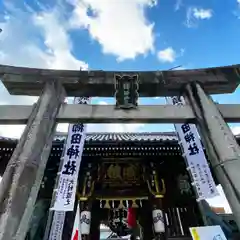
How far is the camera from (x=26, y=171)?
9.94ft

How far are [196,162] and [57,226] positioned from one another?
3774mm

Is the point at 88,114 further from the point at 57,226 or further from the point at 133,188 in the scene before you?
the point at 133,188

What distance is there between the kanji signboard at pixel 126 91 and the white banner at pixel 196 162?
2.30 meters

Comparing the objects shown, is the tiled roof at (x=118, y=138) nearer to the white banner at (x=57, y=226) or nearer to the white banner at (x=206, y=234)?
the white banner at (x=57, y=226)

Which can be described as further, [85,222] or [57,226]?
[85,222]

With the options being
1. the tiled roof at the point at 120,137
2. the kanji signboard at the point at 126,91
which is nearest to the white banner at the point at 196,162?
the tiled roof at the point at 120,137

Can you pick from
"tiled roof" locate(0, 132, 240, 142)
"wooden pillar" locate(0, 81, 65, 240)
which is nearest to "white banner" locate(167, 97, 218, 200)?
"tiled roof" locate(0, 132, 240, 142)

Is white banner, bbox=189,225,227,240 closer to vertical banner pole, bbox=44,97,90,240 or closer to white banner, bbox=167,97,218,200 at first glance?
white banner, bbox=167,97,218,200

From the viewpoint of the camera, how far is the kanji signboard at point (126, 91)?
13.4 feet

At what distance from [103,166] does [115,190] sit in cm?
83

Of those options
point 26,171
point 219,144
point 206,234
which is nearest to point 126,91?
point 219,144

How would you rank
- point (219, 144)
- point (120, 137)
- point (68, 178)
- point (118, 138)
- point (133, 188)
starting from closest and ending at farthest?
point (219, 144)
point (68, 178)
point (118, 138)
point (133, 188)
point (120, 137)

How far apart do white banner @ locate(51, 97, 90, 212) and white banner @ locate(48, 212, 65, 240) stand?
2.99ft

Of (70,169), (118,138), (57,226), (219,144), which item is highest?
(118,138)
